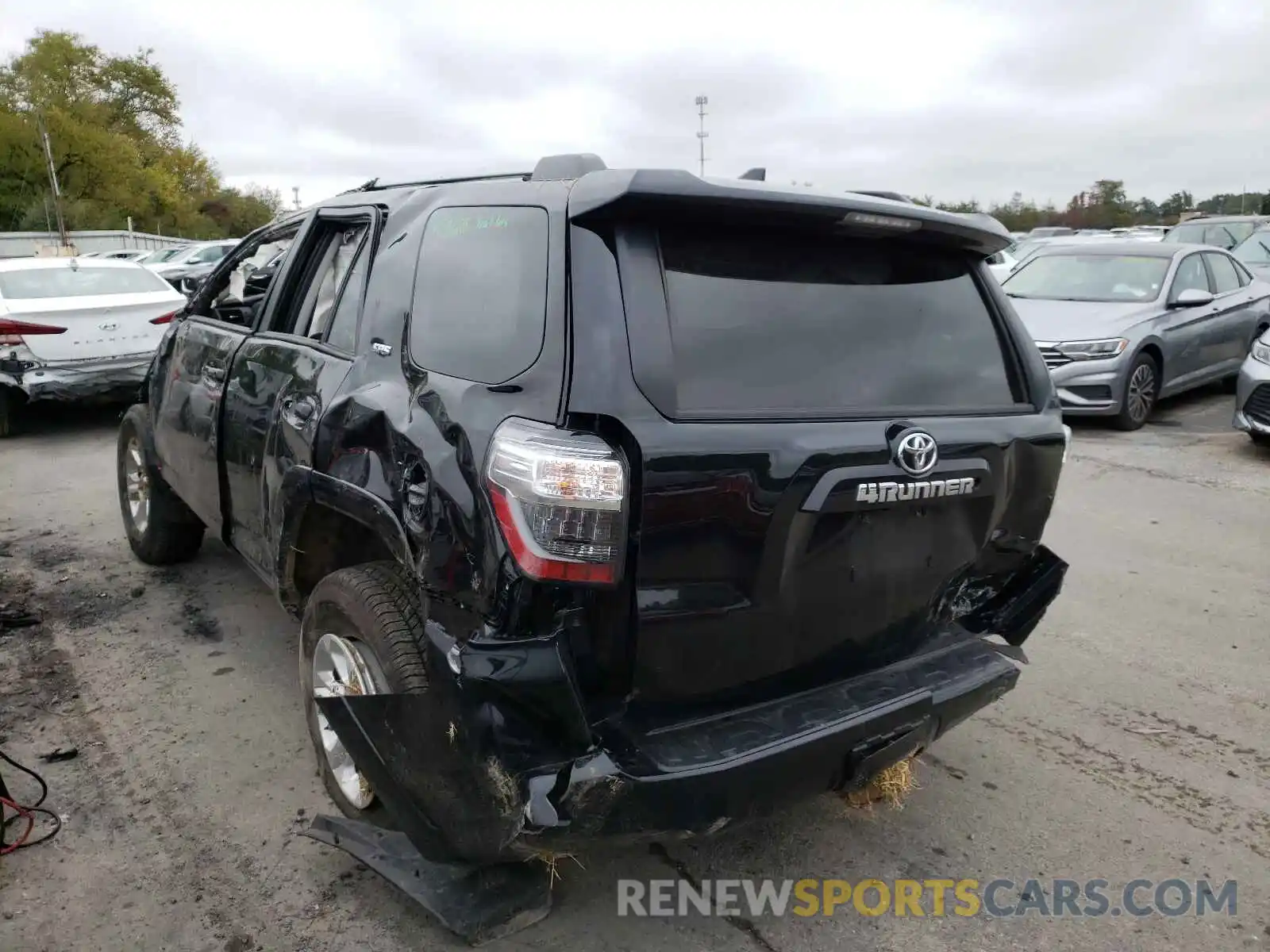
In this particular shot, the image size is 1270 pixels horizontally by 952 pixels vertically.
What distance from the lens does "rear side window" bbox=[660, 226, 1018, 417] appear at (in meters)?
2.33

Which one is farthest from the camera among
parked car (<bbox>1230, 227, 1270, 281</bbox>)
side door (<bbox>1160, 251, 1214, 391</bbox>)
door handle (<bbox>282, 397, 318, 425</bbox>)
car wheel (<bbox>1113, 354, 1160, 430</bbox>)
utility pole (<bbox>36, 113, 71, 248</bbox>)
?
utility pole (<bbox>36, 113, 71, 248</bbox>)

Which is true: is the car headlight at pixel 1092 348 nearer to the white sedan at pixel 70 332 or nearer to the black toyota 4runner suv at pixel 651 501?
the black toyota 4runner suv at pixel 651 501

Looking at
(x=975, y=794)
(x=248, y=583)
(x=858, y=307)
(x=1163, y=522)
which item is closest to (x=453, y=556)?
(x=858, y=307)

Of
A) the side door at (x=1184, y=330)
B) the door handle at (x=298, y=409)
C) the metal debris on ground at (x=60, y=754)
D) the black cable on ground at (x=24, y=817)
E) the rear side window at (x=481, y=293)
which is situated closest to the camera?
the rear side window at (x=481, y=293)

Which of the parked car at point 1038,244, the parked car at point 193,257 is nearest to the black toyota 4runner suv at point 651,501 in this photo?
the parked car at point 1038,244

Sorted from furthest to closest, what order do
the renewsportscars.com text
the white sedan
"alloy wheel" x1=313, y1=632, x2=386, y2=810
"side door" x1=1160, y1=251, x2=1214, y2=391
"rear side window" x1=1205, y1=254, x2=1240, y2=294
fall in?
1. "rear side window" x1=1205, y1=254, x2=1240, y2=294
2. "side door" x1=1160, y1=251, x2=1214, y2=391
3. the white sedan
4. the renewsportscars.com text
5. "alloy wheel" x1=313, y1=632, x2=386, y2=810

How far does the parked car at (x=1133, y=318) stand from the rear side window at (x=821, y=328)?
6.61m

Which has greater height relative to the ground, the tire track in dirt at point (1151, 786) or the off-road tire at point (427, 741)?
the off-road tire at point (427, 741)

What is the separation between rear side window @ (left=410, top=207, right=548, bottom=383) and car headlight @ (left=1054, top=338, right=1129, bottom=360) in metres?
7.58

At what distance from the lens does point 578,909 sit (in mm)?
2682

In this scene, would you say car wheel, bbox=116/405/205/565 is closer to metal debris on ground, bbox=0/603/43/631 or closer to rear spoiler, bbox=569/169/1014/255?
metal debris on ground, bbox=0/603/43/631

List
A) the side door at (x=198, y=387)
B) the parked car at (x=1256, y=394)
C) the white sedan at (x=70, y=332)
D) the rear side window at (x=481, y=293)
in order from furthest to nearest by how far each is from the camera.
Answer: the white sedan at (x=70, y=332), the parked car at (x=1256, y=394), the side door at (x=198, y=387), the rear side window at (x=481, y=293)

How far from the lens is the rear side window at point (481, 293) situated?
2342 mm

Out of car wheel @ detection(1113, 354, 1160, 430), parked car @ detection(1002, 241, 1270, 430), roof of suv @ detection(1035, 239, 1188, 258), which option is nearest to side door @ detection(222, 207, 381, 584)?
parked car @ detection(1002, 241, 1270, 430)
